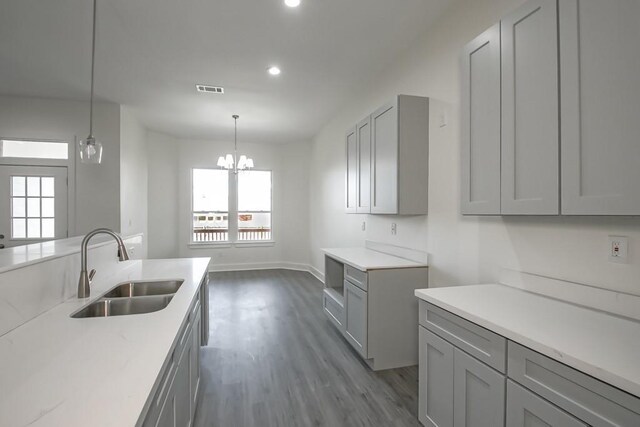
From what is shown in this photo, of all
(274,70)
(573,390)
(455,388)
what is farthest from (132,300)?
(274,70)

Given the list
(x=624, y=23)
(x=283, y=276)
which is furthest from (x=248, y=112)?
(x=624, y=23)

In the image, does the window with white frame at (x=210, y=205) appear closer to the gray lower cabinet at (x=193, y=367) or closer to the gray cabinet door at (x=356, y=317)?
the gray cabinet door at (x=356, y=317)

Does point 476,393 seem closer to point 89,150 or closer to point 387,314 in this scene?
point 387,314

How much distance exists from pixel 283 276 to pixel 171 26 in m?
4.71

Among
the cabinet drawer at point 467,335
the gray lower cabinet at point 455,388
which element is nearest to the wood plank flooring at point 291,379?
the gray lower cabinet at point 455,388

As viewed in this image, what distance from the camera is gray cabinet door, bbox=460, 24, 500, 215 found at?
1685 mm

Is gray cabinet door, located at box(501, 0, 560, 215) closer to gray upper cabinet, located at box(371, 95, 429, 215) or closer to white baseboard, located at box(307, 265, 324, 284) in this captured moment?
gray upper cabinet, located at box(371, 95, 429, 215)

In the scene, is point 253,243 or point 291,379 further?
point 253,243

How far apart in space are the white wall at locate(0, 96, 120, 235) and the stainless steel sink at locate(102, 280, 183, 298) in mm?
2909

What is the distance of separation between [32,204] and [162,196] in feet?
7.08

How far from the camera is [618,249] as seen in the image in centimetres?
140

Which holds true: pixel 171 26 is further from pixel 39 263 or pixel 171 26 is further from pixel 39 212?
pixel 39 212

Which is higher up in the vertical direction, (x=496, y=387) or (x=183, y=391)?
(x=496, y=387)

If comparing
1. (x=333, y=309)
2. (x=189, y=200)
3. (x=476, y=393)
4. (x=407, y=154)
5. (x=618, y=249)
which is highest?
(x=407, y=154)
